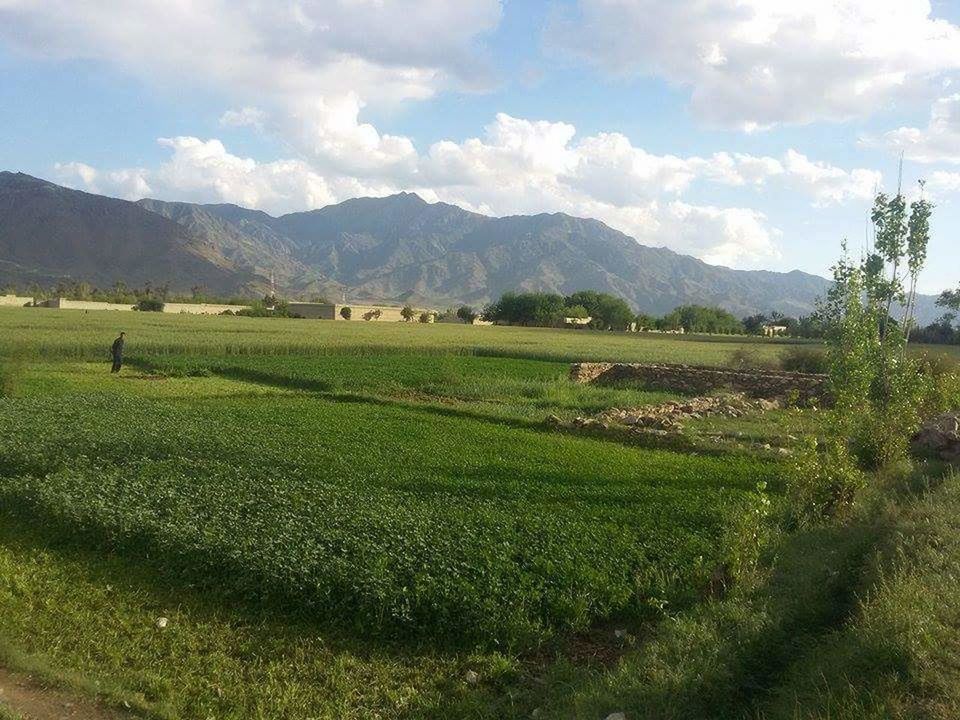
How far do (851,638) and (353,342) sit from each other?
4794 centimetres

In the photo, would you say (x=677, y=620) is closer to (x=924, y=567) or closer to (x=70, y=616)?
(x=924, y=567)

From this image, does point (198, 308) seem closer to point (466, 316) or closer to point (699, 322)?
point (466, 316)

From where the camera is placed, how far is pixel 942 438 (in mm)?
20438

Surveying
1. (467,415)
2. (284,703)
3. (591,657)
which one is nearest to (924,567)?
(591,657)

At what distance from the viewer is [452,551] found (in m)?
10.4

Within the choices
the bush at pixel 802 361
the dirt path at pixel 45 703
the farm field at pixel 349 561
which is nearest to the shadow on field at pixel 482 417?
the farm field at pixel 349 561

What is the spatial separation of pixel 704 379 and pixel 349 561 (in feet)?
102

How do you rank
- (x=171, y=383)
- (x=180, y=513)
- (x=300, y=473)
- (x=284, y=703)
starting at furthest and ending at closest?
(x=171, y=383) < (x=300, y=473) < (x=180, y=513) < (x=284, y=703)

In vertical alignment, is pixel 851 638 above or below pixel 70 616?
above

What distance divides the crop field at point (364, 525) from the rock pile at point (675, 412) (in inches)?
86.1

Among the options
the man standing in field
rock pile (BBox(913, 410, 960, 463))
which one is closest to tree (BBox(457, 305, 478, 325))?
the man standing in field

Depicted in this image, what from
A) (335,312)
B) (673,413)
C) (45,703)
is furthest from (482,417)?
(335,312)

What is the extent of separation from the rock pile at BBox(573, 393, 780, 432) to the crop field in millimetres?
2188

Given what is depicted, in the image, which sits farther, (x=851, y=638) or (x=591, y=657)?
(x=591, y=657)
